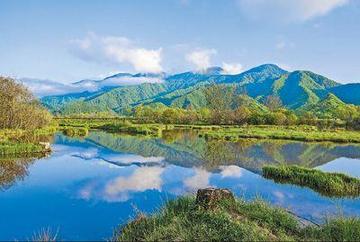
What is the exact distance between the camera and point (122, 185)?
2703 cm

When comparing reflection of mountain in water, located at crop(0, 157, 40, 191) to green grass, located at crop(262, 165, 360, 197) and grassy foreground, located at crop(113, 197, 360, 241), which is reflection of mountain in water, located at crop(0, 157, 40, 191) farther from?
green grass, located at crop(262, 165, 360, 197)

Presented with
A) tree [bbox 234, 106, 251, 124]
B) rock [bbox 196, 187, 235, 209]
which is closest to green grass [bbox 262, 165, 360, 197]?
rock [bbox 196, 187, 235, 209]

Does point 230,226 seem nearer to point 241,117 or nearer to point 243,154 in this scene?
point 243,154

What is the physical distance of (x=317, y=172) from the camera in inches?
1142

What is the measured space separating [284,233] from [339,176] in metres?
15.6

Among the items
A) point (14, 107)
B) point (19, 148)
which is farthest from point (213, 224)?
point (14, 107)

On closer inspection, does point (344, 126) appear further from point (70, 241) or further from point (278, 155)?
point (70, 241)

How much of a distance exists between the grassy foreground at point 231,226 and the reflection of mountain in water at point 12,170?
13.3m

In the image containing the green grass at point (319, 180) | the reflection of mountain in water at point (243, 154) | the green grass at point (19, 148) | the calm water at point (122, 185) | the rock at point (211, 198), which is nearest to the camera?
the rock at point (211, 198)

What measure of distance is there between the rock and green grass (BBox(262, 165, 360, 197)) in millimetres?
10638

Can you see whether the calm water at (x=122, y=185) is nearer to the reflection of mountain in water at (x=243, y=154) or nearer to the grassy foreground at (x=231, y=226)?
the reflection of mountain in water at (x=243, y=154)

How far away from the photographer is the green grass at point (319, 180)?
24812 mm

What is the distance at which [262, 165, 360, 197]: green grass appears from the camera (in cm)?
2481

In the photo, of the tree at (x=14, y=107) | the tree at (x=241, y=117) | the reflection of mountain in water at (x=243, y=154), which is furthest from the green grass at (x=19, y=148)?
the tree at (x=241, y=117)
